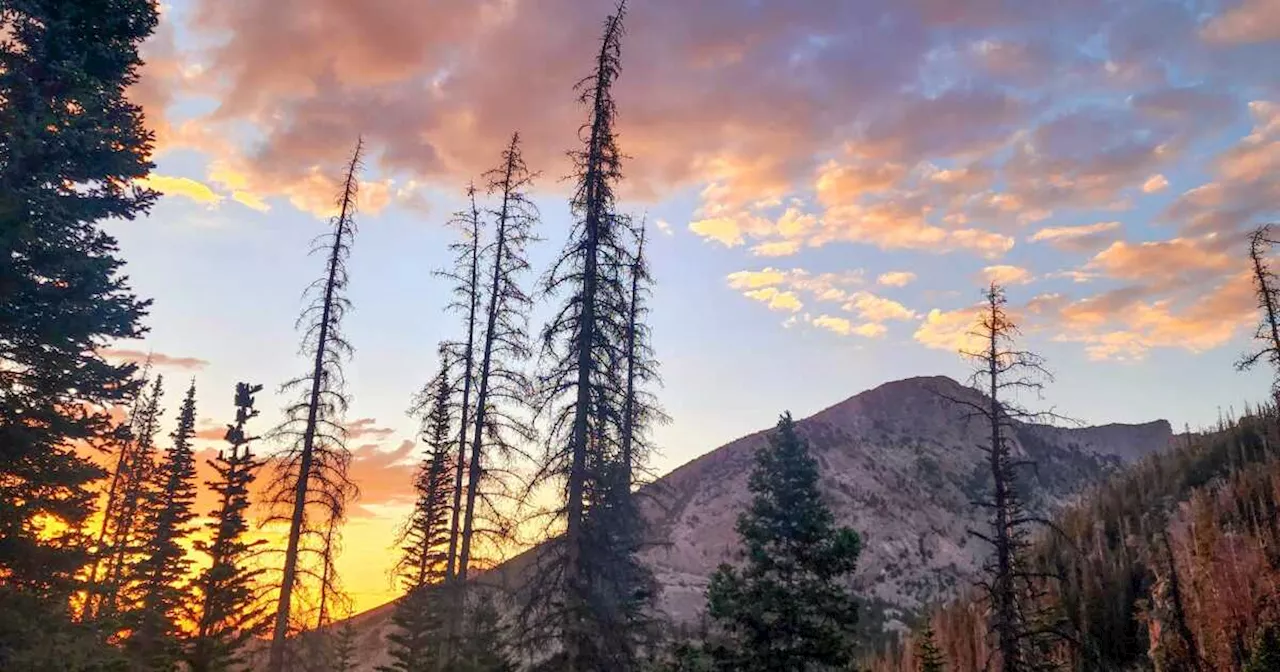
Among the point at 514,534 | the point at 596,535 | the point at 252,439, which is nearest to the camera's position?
the point at 596,535

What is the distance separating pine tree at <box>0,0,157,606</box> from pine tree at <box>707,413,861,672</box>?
1660cm

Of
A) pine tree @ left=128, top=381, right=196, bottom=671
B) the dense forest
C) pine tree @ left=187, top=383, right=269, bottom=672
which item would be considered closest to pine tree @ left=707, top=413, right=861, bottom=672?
the dense forest

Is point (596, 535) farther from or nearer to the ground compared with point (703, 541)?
nearer to the ground

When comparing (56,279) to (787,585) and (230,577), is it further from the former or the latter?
(787,585)

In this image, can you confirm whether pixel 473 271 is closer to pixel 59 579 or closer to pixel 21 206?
pixel 21 206

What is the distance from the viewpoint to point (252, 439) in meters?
31.3

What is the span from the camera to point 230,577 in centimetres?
2605

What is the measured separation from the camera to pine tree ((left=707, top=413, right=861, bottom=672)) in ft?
66.3

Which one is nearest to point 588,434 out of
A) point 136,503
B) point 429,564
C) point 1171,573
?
point 429,564

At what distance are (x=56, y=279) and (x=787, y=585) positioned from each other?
20921 mm

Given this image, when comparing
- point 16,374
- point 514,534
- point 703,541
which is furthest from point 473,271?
point 703,541

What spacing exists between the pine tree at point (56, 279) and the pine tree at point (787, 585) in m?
16.6

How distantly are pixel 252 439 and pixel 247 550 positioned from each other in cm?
834

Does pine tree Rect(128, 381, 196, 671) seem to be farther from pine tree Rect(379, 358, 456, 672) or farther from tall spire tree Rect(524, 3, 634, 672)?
tall spire tree Rect(524, 3, 634, 672)
